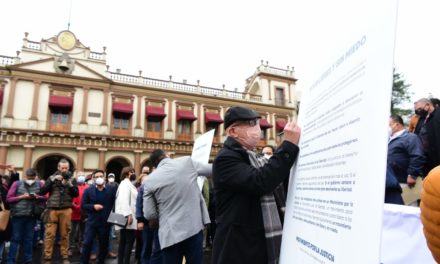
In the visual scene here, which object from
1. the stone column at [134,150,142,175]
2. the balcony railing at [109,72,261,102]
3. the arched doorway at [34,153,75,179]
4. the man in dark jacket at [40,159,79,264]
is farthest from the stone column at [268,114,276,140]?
the man in dark jacket at [40,159,79,264]

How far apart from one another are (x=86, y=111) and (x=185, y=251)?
59.4 feet

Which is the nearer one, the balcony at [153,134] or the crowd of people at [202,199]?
the crowd of people at [202,199]

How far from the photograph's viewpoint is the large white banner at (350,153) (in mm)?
719

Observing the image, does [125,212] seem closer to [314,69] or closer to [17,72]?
[314,69]

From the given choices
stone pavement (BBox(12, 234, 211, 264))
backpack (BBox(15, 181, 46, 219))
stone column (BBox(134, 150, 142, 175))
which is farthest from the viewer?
stone column (BBox(134, 150, 142, 175))

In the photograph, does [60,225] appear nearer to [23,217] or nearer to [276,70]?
[23,217]

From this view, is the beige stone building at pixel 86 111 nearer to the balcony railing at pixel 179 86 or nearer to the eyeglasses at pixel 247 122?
the balcony railing at pixel 179 86

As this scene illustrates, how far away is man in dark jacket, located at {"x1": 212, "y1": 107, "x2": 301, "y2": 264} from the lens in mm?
1460

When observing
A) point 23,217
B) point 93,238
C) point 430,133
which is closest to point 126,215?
point 93,238

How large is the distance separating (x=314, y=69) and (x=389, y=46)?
22.8 inches

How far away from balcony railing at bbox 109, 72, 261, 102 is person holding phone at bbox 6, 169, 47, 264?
1629 cm

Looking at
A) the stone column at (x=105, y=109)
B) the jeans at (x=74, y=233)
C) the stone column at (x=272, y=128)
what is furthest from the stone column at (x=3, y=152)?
the stone column at (x=272, y=128)

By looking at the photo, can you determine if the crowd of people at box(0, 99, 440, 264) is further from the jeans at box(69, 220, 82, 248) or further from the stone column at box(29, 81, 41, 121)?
the stone column at box(29, 81, 41, 121)

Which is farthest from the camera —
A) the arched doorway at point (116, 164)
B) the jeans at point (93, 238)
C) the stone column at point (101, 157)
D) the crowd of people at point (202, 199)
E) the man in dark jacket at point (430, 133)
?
the arched doorway at point (116, 164)
